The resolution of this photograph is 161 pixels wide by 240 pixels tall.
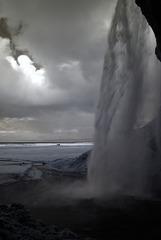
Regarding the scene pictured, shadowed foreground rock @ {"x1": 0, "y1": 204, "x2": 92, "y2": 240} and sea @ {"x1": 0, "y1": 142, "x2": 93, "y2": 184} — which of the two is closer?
shadowed foreground rock @ {"x1": 0, "y1": 204, "x2": 92, "y2": 240}

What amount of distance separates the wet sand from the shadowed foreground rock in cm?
116

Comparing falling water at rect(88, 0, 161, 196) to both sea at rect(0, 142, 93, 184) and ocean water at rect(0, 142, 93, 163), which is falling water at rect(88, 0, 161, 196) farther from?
ocean water at rect(0, 142, 93, 163)

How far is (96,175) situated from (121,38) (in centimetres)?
1394

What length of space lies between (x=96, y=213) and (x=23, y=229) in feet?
15.2

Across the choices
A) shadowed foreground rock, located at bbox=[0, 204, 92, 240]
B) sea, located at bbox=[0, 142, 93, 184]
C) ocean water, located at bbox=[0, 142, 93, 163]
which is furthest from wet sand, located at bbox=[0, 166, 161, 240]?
ocean water, located at bbox=[0, 142, 93, 163]

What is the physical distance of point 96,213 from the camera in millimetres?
11039

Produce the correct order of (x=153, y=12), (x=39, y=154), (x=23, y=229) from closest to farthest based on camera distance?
1. (x=23, y=229)
2. (x=153, y=12)
3. (x=39, y=154)

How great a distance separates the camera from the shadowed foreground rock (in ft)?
22.0

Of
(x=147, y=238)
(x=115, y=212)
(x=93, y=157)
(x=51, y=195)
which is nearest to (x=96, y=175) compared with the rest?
(x=93, y=157)

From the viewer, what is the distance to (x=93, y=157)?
21453mm

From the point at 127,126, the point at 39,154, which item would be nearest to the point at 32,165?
the point at 127,126

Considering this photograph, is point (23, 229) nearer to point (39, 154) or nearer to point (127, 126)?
point (127, 126)

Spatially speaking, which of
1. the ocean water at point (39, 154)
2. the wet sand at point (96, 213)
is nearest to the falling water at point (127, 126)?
the wet sand at point (96, 213)

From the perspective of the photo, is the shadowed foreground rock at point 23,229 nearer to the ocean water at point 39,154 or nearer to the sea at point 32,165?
the sea at point 32,165
